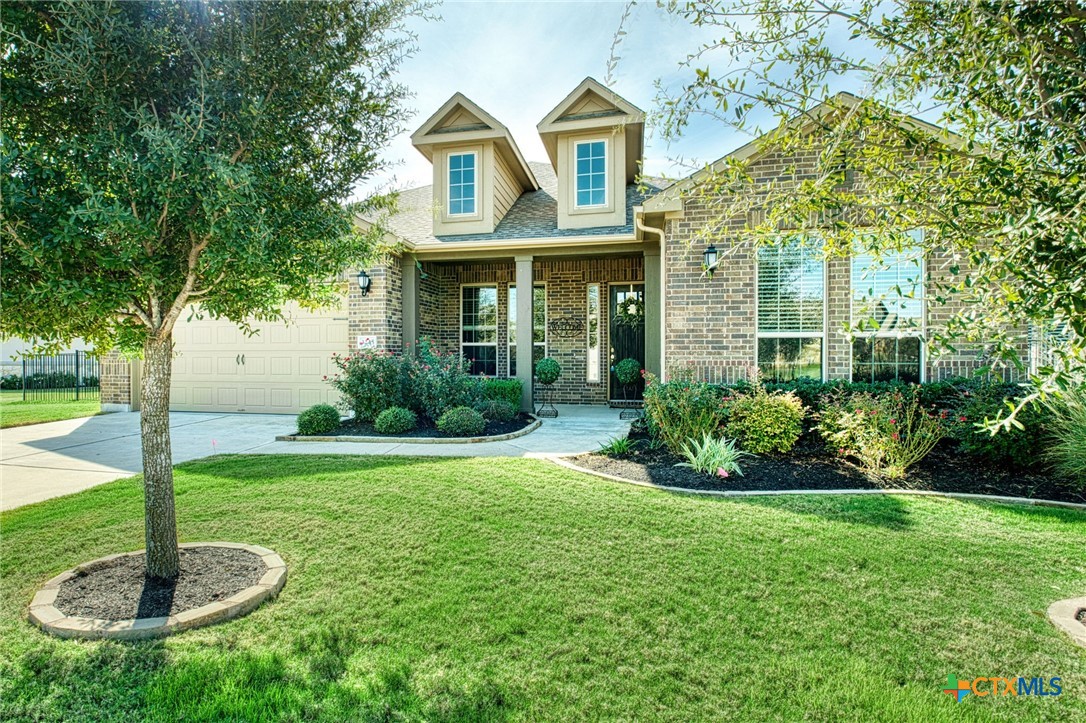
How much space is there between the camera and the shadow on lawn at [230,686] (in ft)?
6.84

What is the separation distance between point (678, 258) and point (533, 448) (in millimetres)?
3598

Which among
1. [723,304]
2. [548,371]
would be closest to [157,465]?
[723,304]

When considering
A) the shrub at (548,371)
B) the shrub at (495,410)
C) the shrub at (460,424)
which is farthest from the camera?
the shrub at (548,371)

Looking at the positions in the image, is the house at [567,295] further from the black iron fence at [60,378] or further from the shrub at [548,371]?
the black iron fence at [60,378]

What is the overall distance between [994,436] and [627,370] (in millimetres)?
6177

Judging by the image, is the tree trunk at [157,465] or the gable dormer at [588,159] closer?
the tree trunk at [157,465]

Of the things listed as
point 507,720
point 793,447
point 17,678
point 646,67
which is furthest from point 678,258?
point 17,678

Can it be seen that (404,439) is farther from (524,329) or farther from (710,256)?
(710,256)

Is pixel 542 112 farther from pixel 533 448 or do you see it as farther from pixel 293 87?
pixel 293 87

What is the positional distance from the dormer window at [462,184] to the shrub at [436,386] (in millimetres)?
3404

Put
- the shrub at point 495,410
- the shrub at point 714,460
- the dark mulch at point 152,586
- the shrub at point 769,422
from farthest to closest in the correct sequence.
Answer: the shrub at point 495,410, the shrub at point 769,422, the shrub at point 714,460, the dark mulch at point 152,586

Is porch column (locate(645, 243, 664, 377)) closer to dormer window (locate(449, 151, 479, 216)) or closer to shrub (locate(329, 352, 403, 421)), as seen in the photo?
dormer window (locate(449, 151, 479, 216))

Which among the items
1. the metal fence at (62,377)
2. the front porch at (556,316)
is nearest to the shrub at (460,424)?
the front porch at (556,316)

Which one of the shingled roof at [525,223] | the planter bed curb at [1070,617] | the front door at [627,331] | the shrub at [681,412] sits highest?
the shingled roof at [525,223]
